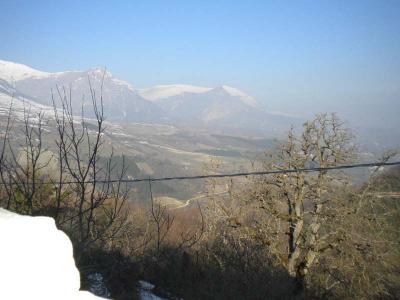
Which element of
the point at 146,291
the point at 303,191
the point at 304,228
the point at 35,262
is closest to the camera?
the point at 35,262

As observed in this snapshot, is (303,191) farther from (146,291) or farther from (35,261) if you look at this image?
(35,261)

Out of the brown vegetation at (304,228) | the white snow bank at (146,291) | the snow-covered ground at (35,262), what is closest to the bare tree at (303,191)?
the brown vegetation at (304,228)

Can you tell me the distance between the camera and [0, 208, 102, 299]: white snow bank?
5.96 feet

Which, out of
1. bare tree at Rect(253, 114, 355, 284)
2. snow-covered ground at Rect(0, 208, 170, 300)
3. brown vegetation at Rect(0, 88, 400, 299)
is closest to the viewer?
snow-covered ground at Rect(0, 208, 170, 300)

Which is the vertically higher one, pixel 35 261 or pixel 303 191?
pixel 35 261

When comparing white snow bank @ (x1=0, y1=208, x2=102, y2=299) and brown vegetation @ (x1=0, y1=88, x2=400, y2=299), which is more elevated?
white snow bank @ (x1=0, y1=208, x2=102, y2=299)

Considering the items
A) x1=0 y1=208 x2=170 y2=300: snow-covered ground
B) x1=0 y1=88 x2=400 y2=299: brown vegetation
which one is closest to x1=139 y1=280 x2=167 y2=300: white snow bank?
x1=0 y1=88 x2=400 y2=299: brown vegetation

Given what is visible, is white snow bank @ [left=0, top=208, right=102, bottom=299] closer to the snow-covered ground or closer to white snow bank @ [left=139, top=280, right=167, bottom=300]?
the snow-covered ground

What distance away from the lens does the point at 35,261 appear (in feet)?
6.24

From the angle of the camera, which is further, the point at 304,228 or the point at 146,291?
the point at 304,228

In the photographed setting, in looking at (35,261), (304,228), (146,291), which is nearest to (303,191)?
(304,228)

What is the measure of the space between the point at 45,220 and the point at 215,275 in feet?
55.0

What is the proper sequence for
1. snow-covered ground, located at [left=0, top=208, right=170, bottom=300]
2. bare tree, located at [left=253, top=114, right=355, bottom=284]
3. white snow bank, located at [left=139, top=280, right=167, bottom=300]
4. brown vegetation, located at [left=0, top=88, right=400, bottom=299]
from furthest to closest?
bare tree, located at [left=253, top=114, right=355, bottom=284] → brown vegetation, located at [left=0, top=88, right=400, bottom=299] → white snow bank, located at [left=139, top=280, right=167, bottom=300] → snow-covered ground, located at [left=0, top=208, right=170, bottom=300]

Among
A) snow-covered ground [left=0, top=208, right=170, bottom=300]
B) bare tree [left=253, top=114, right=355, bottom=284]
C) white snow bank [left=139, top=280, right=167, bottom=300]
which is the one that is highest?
snow-covered ground [left=0, top=208, right=170, bottom=300]
